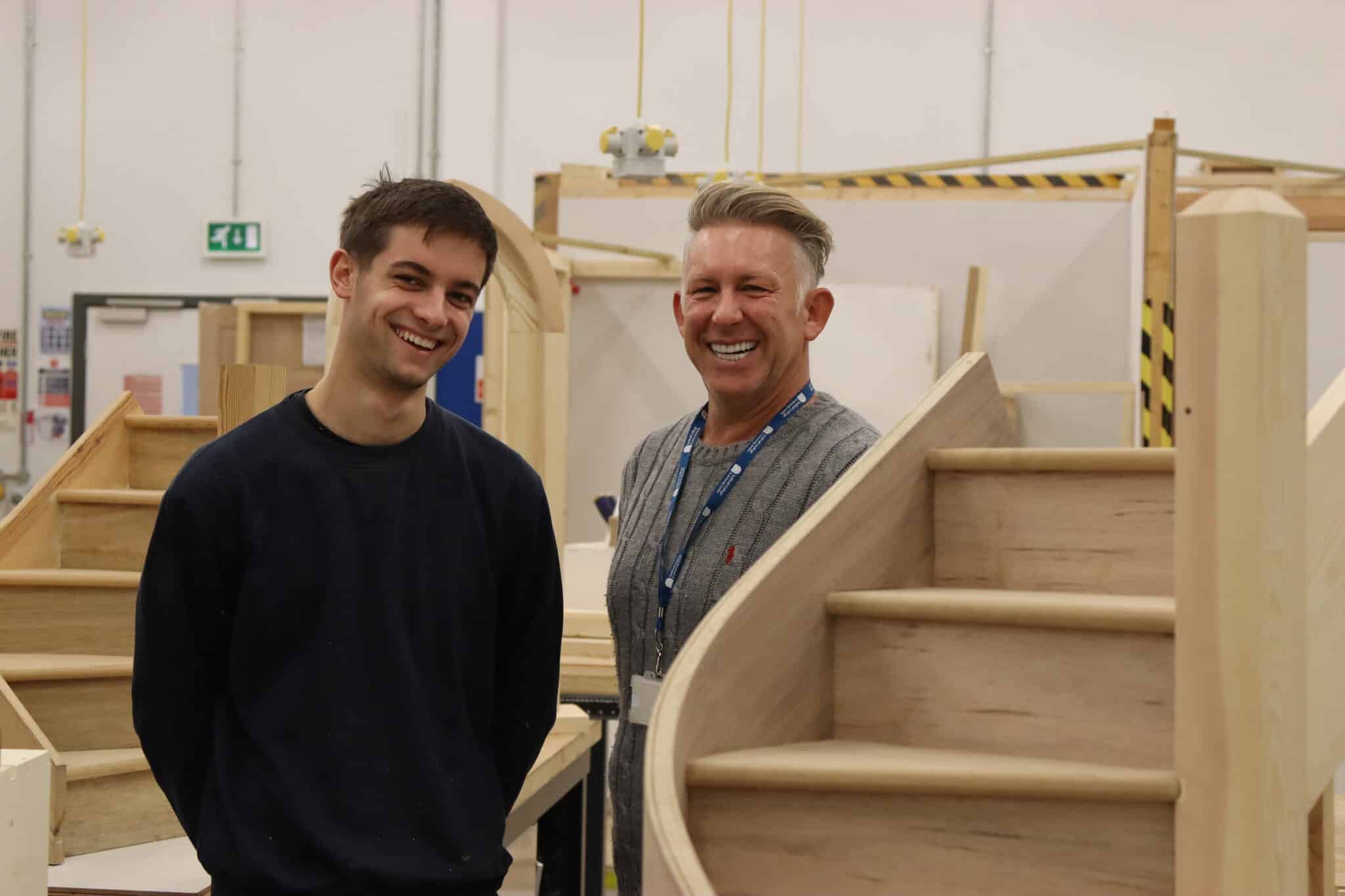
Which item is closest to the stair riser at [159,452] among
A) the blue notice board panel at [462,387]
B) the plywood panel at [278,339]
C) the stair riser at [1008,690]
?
the stair riser at [1008,690]

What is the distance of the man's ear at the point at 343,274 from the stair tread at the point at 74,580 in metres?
1.95

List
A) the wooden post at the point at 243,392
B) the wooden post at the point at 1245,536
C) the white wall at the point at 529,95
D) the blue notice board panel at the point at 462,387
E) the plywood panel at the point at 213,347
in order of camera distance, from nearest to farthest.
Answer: the wooden post at the point at 1245,536 → the wooden post at the point at 243,392 → the plywood panel at the point at 213,347 → the blue notice board panel at the point at 462,387 → the white wall at the point at 529,95

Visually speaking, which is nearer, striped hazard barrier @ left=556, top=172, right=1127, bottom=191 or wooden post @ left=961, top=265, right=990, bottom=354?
wooden post @ left=961, top=265, right=990, bottom=354

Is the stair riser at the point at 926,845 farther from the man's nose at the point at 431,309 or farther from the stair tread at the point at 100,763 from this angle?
the stair tread at the point at 100,763

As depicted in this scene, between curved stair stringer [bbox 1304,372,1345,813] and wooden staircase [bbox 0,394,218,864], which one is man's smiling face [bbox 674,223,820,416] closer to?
curved stair stringer [bbox 1304,372,1345,813]

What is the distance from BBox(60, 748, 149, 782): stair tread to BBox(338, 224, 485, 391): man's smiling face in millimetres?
1613

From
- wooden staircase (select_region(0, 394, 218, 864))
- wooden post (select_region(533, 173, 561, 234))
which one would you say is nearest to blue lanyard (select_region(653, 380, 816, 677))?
wooden staircase (select_region(0, 394, 218, 864))

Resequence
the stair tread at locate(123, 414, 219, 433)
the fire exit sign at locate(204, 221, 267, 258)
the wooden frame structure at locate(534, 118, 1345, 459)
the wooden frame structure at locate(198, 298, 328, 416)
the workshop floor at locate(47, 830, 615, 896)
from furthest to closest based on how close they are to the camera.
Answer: the fire exit sign at locate(204, 221, 267, 258)
the wooden frame structure at locate(198, 298, 328, 416)
the wooden frame structure at locate(534, 118, 1345, 459)
the stair tread at locate(123, 414, 219, 433)
the workshop floor at locate(47, 830, 615, 896)

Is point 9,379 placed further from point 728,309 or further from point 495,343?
point 728,309

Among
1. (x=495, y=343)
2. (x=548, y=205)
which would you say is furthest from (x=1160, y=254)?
(x=548, y=205)

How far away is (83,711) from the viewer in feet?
10.6

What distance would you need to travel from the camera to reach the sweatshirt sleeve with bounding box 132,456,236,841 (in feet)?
5.26

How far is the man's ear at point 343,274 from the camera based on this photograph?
5.68ft

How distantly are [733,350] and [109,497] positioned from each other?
2.34 metres
